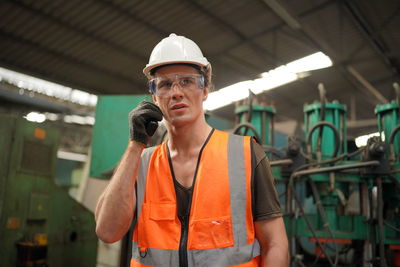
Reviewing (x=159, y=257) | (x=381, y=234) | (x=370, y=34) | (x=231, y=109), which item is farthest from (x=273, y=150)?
(x=231, y=109)

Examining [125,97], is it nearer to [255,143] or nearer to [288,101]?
[255,143]

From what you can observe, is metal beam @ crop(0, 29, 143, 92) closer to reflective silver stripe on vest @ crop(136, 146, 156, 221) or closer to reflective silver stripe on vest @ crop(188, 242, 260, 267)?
reflective silver stripe on vest @ crop(136, 146, 156, 221)

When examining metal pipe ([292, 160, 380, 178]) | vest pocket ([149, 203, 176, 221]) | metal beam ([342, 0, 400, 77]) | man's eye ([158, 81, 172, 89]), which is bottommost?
vest pocket ([149, 203, 176, 221])

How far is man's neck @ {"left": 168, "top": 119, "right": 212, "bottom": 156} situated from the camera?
1.39 m

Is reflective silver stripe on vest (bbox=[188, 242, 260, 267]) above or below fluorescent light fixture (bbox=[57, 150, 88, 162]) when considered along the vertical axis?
below

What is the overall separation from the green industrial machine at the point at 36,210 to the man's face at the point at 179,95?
2.14 metres

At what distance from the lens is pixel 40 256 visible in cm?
290

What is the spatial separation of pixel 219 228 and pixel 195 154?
1.09 ft

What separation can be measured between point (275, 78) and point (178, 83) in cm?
714

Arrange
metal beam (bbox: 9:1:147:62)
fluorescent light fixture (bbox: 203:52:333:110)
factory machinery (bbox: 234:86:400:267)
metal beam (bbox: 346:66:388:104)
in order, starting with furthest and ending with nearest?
fluorescent light fixture (bbox: 203:52:333:110), metal beam (bbox: 346:66:388:104), metal beam (bbox: 9:1:147:62), factory machinery (bbox: 234:86:400:267)

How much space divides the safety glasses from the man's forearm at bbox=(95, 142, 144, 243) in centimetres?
25

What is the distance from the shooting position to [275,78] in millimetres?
8117

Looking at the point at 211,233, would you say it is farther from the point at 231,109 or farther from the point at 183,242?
the point at 231,109

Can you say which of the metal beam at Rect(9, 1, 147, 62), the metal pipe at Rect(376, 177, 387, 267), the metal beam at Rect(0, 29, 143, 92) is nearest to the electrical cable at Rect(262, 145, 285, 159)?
the metal pipe at Rect(376, 177, 387, 267)
